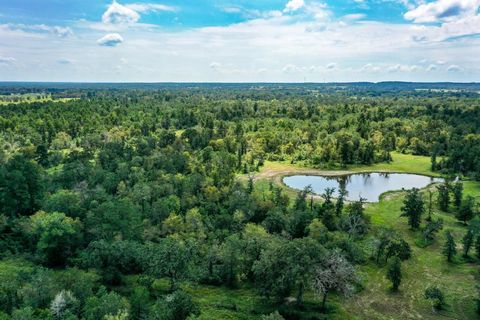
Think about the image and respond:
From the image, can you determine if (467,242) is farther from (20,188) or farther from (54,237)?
(20,188)

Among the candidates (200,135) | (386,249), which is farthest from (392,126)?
(386,249)

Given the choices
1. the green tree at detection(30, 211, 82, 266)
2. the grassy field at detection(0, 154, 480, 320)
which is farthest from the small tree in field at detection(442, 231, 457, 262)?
the green tree at detection(30, 211, 82, 266)

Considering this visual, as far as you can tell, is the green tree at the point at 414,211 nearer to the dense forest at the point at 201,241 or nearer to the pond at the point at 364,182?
the dense forest at the point at 201,241

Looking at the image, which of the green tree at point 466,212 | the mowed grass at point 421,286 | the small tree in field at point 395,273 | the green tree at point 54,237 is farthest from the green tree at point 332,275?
the green tree at point 466,212

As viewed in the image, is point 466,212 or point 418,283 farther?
point 466,212

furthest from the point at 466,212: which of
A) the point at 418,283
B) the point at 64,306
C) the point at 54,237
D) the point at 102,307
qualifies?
the point at 54,237

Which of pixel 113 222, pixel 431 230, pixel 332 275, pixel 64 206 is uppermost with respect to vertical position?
pixel 64 206

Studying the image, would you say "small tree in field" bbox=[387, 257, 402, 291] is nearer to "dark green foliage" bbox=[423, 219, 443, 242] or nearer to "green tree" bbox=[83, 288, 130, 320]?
"dark green foliage" bbox=[423, 219, 443, 242]

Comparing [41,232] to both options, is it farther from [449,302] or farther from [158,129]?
[158,129]

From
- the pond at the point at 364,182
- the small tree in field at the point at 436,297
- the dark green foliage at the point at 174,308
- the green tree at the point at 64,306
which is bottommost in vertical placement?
the pond at the point at 364,182
